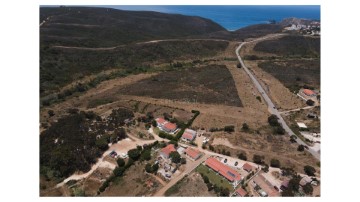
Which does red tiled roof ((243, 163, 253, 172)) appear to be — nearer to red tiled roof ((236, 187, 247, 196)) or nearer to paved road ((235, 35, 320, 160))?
red tiled roof ((236, 187, 247, 196))

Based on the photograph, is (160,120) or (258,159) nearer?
(258,159)

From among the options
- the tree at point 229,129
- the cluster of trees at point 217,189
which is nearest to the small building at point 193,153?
the cluster of trees at point 217,189

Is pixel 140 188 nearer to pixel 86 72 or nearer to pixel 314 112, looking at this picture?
pixel 314 112

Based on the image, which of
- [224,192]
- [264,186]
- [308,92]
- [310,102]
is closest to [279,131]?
[264,186]

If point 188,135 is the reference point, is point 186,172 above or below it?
below

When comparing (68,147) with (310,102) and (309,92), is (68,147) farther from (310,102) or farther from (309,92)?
(309,92)

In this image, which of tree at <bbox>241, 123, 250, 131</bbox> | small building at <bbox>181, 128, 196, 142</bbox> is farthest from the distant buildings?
tree at <bbox>241, 123, 250, 131</bbox>
